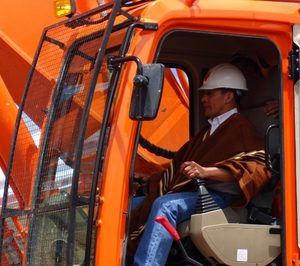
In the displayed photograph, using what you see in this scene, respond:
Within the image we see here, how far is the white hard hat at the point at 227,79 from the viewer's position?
14.4 feet

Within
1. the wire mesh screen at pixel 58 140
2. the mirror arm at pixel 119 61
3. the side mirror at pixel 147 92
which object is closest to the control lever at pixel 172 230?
the wire mesh screen at pixel 58 140

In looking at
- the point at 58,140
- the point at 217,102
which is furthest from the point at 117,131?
the point at 217,102

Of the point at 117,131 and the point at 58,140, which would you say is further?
the point at 58,140

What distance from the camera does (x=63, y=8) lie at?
4219 mm

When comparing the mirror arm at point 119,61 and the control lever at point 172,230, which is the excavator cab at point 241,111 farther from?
the mirror arm at point 119,61

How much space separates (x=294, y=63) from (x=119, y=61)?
971 millimetres

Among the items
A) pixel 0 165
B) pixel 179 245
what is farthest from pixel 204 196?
pixel 0 165

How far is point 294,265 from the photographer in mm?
3807

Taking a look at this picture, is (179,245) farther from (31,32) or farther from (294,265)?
(31,32)

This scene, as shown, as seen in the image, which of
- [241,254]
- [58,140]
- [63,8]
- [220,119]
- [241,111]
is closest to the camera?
[241,254]

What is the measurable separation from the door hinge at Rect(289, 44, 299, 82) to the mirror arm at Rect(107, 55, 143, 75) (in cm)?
90

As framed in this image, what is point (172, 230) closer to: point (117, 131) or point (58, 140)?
point (117, 131)

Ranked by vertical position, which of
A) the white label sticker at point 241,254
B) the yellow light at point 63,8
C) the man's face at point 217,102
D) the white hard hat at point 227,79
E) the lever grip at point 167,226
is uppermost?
the yellow light at point 63,8

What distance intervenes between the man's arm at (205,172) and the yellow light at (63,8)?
3.69 ft
